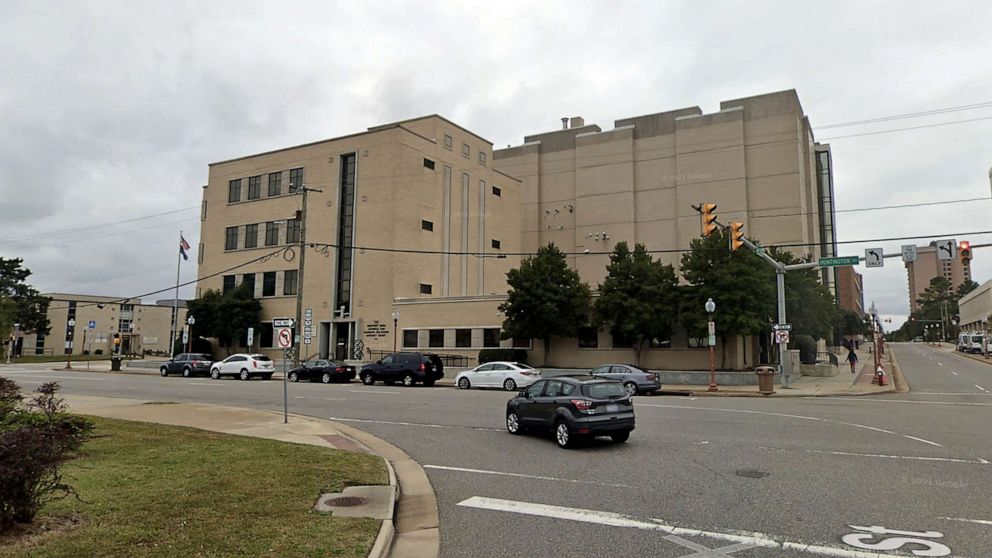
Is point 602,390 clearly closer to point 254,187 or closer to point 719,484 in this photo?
point 719,484

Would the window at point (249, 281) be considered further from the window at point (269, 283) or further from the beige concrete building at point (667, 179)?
the beige concrete building at point (667, 179)

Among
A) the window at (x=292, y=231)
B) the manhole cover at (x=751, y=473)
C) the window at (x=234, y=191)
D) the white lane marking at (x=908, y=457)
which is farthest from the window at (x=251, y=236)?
the manhole cover at (x=751, y=473)

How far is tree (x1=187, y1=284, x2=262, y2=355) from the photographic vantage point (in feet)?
174

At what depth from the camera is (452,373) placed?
3825cm

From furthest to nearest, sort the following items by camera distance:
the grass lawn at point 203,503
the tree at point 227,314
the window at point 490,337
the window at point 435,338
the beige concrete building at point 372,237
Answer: the tree at point 227,314, the beige concrete building at point 372,237, the window at point 435,338, the window at point 490,337, the grass lawn at point 203,503

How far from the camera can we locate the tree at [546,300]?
3741 cm

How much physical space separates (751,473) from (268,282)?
5142 cm

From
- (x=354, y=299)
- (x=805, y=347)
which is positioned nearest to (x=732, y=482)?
(x=805, y=347)

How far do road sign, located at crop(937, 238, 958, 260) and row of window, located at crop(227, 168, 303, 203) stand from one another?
4587 centimetres

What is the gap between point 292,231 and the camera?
178ft

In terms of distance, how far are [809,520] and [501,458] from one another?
5.52m

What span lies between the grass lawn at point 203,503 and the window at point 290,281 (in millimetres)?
42921

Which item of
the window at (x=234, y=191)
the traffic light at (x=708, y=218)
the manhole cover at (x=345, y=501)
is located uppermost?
the window at (x=234, y=191)

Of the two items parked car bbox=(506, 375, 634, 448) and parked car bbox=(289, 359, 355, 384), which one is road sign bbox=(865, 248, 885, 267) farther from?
parked car bbox=(289, 359, 355, 384)
